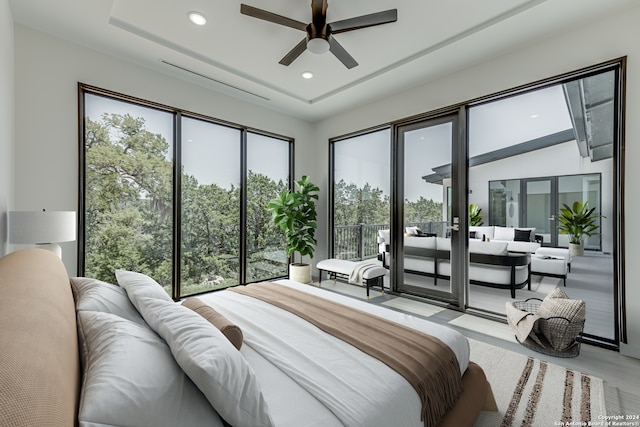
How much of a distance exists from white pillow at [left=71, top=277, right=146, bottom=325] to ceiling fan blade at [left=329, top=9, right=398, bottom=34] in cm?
234

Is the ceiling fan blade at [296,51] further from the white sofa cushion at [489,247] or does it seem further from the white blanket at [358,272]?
the white sofa cushion at [489,247]

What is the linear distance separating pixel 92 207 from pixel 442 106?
426 centimetres

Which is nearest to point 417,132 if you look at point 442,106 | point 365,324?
point 442,106

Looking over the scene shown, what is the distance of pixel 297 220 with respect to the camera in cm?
461

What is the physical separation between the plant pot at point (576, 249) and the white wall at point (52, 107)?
5.96 m

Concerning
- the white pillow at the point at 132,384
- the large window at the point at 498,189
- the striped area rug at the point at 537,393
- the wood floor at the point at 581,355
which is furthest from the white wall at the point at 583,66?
the white pillow at the point at 132,384

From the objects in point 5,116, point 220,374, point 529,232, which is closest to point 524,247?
point 529,232

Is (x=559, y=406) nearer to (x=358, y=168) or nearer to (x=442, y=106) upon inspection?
(x=442, y=106)

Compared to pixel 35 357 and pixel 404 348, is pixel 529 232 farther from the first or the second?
pixel 35 357

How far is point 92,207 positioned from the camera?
10.3 feet

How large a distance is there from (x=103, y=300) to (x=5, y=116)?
2.10 metres

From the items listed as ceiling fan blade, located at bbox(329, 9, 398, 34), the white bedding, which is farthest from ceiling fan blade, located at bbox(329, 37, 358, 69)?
the white bedding

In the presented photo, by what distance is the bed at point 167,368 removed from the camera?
555 mm

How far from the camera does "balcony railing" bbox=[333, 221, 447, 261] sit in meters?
4.94
